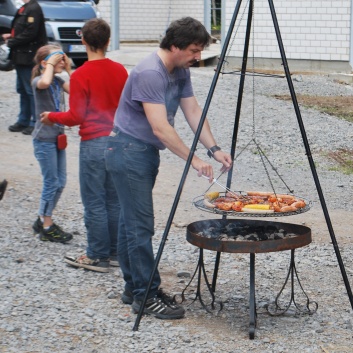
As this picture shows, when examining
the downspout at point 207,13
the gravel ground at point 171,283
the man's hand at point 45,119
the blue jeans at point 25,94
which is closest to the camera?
the gravel ground at point 171,283

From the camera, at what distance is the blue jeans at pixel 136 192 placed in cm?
588

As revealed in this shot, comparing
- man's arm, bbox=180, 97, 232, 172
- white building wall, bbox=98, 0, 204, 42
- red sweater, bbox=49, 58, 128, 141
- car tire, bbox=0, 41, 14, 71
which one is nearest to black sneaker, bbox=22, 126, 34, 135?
car tire, bbox=0, 41, 14, 71

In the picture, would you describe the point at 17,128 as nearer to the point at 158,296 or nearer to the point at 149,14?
the point at 158,296

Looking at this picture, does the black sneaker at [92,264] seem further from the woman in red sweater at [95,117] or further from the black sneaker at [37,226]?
the black sneaker at [37,226]

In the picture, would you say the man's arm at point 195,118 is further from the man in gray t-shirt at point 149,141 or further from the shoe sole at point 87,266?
the shoe sole at point 87,266

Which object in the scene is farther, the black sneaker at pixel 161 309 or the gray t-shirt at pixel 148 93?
the black sneaker at pixel 161 309

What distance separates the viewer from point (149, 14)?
29391mm

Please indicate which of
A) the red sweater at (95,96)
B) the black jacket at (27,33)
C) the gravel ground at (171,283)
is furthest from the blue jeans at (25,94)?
the red sweater at (95,96)

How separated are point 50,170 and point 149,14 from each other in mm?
22383

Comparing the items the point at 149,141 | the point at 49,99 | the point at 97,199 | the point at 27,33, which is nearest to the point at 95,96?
the point at 97,199

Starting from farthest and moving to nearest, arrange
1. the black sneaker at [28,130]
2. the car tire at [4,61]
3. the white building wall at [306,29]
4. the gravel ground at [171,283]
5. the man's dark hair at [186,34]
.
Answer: the white building wall at [306,29], the car tire at [4,61], the black sneaker at [28,130], the gravel ground at [171,283], the man's dark hair at [186,34]

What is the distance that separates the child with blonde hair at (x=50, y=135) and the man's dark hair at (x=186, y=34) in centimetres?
206

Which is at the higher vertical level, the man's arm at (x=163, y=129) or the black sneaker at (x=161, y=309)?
the man's arm at (x=163, y=129)

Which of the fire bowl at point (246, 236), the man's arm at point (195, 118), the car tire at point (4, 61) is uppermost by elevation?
the man's arm at point (195, 118)
